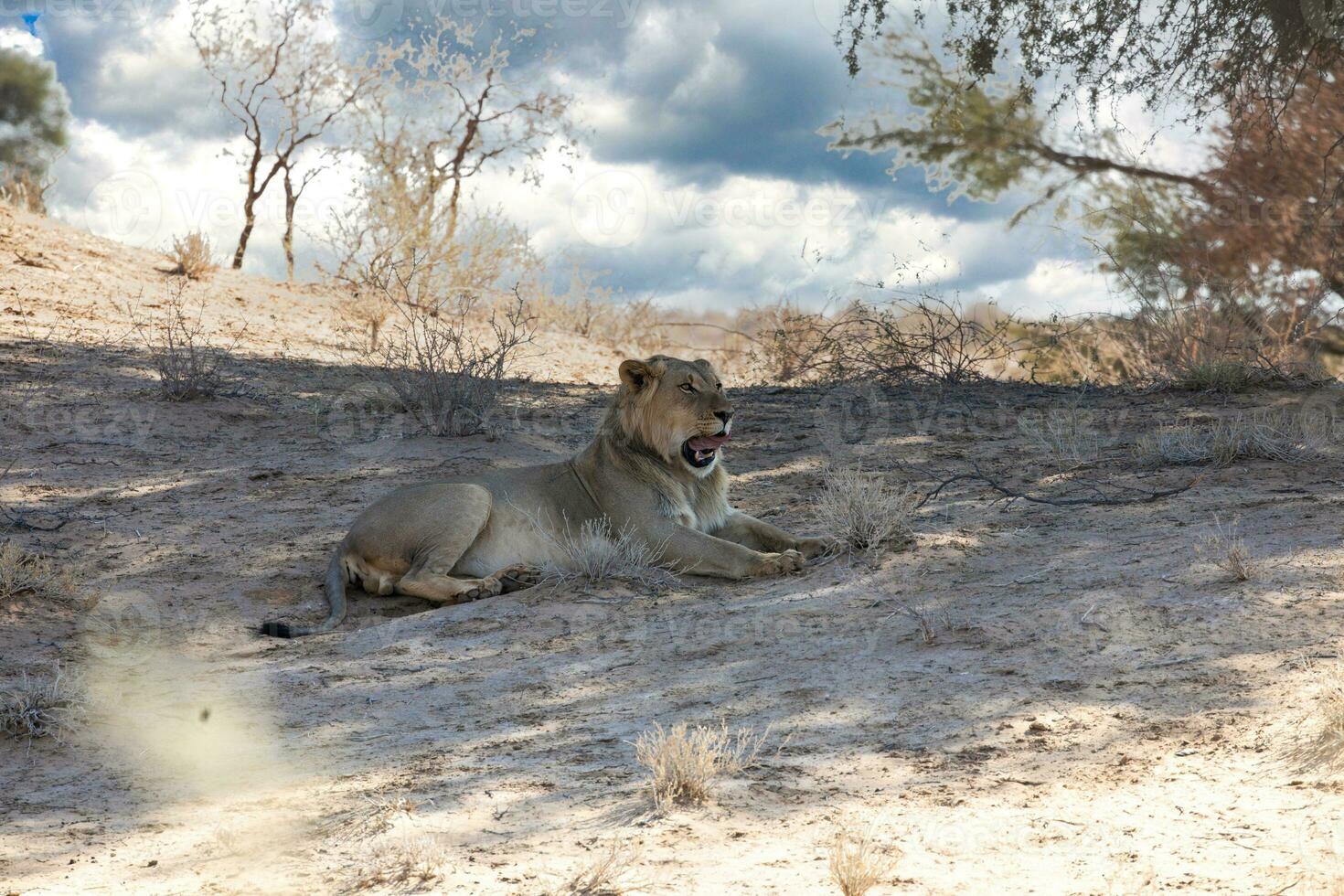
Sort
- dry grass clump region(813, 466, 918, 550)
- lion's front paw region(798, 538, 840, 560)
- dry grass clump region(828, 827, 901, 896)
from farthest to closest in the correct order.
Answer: lion's front paw region(798, 538, 840, 560) → dry grass clump region(813, 466, 918, 550) → dry grass clump region(828, 827, 901, 896)

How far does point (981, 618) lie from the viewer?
5465 mm

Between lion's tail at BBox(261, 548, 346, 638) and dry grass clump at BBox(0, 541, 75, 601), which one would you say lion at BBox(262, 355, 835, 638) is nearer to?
lion's tail at BBox(261, 548, 346, 638)

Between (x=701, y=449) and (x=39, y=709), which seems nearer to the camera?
(x=39, y=709)

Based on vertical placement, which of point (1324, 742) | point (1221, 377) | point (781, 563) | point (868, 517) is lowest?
point (1324, 742)

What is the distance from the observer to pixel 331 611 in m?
6.61

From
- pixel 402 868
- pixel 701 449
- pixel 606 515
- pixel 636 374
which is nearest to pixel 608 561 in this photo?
pixel 606 515

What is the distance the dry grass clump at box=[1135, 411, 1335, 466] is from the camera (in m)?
8.08

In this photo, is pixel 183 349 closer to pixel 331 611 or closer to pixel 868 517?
pixel 331 611

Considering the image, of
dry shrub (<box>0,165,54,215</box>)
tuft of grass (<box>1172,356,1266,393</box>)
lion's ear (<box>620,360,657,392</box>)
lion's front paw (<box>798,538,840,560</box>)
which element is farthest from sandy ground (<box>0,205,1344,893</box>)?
dry shrub (<box>0,165,54,215</box>)

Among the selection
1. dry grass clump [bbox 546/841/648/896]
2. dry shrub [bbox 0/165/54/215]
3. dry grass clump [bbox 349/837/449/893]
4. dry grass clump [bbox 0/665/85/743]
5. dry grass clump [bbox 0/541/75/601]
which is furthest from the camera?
dry shrub [bbox 0/165/54/215]

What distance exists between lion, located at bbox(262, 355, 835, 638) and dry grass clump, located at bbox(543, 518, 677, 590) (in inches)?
2.1

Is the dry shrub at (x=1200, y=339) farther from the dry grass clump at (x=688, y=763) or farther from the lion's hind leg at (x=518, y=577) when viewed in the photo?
the dry grass clump at (x=688, y=763)

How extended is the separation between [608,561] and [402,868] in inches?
129

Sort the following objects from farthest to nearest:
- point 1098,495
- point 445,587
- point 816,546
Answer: point 1098,495 → point 816,546 → point 445,587
